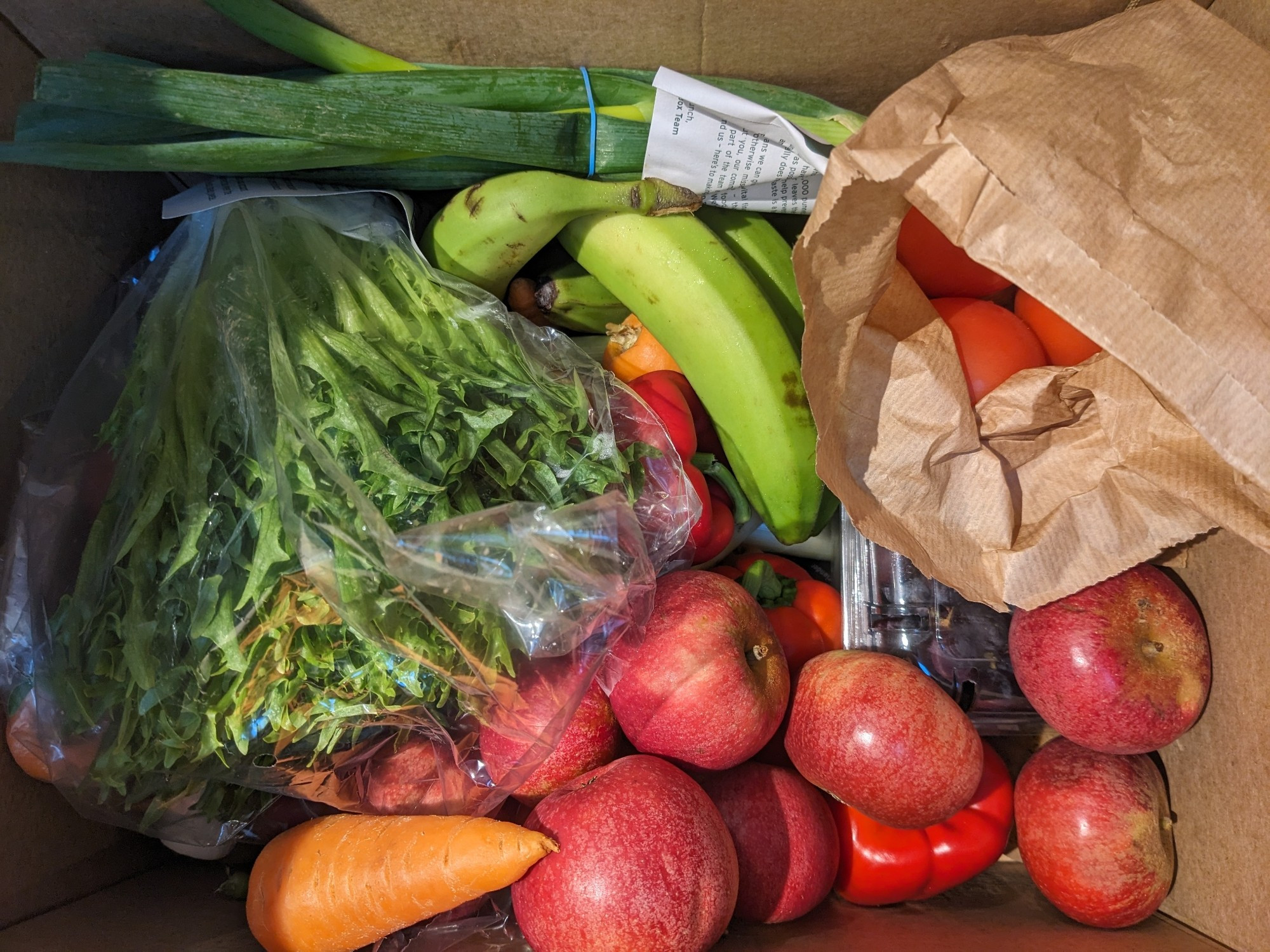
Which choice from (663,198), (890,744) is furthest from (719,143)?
(890,744)

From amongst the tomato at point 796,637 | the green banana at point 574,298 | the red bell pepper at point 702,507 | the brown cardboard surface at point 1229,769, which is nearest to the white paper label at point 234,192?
the green banana at point 574,298

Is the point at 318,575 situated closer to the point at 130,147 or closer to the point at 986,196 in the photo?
the point at 130,147

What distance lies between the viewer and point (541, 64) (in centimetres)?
86

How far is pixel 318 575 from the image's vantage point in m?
0.61

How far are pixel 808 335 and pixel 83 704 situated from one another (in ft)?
2.37

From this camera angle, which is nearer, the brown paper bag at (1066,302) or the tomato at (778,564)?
the brown paper bag at (1066,302)

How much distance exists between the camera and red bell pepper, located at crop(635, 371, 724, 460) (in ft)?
3.01

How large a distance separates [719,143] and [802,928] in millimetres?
842

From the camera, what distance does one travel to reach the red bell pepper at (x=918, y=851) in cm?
90

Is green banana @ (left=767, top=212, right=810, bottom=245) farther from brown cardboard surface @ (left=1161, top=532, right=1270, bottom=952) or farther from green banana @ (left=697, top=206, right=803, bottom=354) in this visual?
brown cardboard surface @ (left=1161, top=532, right=1270, bottom=952)

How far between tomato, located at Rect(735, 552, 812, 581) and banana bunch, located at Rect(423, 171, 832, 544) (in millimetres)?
142

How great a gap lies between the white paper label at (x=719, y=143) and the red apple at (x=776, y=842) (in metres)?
0.65

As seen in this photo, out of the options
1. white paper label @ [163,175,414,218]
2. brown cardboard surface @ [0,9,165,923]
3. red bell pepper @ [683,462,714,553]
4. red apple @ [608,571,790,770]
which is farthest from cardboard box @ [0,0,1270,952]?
red bell pepper @ [683,462,714,553]

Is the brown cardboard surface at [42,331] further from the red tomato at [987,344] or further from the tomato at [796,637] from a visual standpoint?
the red tomato at [987,344]
